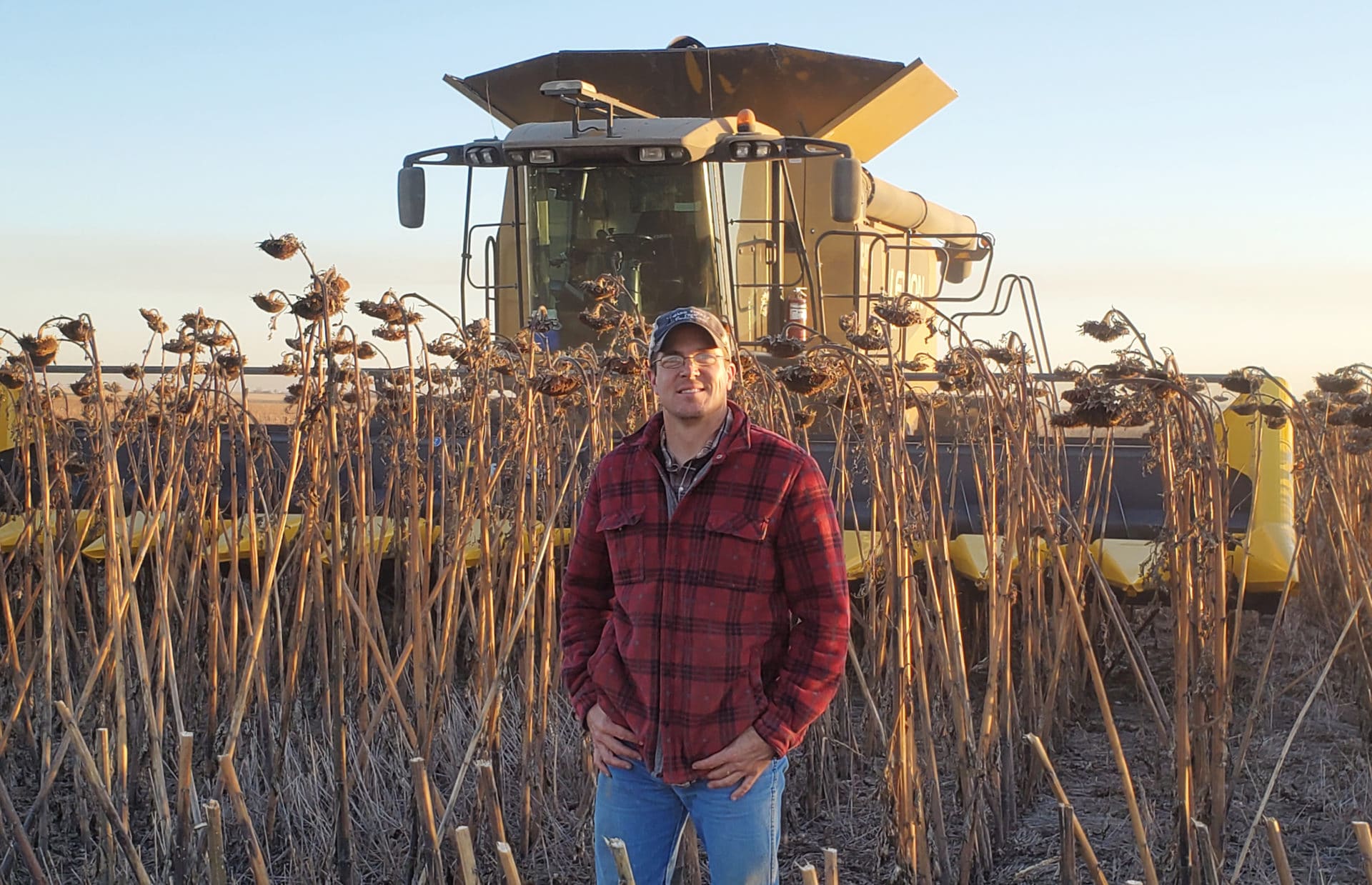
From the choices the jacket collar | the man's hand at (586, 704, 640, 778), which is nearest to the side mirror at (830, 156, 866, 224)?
the jacket collar

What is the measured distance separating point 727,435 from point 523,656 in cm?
138

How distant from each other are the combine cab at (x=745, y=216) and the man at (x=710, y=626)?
1475 millimetres

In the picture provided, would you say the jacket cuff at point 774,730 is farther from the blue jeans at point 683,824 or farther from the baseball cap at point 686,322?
the baseball cap at point 686,322

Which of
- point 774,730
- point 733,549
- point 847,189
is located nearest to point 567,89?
point 847,189

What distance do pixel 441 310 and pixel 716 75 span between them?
5.77m

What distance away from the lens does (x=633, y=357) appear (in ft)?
10.6

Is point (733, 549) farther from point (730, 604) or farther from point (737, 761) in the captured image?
point (737, 761)

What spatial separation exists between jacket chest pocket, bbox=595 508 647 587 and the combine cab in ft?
4.82

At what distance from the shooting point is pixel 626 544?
2.10 meters

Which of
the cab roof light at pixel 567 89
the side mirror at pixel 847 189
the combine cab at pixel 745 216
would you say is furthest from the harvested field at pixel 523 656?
the cab roof light at pixel 567 89

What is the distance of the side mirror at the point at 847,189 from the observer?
6172 mm

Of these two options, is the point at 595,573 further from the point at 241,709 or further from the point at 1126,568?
the point at 1126,568

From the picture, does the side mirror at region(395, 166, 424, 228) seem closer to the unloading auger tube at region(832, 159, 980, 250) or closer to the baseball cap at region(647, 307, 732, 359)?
the unloading auger tube at region(832, 159, 980, 250)

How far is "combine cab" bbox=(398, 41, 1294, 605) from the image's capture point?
5004 mm
